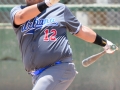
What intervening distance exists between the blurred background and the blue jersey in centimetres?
206

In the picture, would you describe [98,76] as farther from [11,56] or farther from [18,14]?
[18,14]

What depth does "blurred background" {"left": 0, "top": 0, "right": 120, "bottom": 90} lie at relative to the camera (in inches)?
226

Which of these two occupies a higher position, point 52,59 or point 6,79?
point 52,59

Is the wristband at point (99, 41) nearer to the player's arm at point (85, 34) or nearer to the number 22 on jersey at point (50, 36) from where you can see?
the player's arm at point (85, 34)

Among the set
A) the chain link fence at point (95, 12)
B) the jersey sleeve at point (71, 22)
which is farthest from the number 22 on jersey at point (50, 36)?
the chain link fence at point (95, 12)

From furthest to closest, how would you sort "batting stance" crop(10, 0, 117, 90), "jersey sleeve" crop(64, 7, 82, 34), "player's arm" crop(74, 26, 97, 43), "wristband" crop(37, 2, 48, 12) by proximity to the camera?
"player's arm" crop(74, 26, 97, 43)
"jersey sleeve" crop(64, 7, 82, 34)
"batting stance" crop(10, 0, 117, 90)
"wristband" crop(37, 2, 48, 12)

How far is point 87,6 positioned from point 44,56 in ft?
8.26

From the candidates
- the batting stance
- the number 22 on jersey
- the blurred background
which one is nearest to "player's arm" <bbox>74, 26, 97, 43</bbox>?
the batting stance

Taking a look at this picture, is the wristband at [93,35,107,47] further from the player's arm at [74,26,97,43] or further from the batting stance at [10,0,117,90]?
the batting stance at [10,0,117,90]

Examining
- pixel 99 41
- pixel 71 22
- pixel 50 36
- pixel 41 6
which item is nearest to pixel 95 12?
pixel 99 41

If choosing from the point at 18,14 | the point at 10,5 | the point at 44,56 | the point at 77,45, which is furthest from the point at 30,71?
the point at 10,5

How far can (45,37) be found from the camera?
3.64 metres

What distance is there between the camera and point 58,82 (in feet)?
11.8

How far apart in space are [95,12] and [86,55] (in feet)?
2.50
